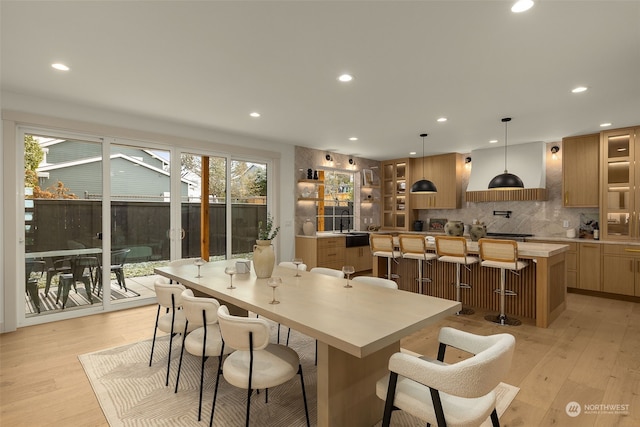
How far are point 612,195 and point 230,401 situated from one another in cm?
625

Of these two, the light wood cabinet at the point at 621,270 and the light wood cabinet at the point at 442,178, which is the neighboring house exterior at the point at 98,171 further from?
the light wood cabinet at the point at 621,270

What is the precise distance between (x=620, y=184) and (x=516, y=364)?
13.6 ft

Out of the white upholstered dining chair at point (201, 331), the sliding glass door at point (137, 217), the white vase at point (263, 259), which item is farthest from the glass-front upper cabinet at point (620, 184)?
the sliding glass door at point (137, 217)

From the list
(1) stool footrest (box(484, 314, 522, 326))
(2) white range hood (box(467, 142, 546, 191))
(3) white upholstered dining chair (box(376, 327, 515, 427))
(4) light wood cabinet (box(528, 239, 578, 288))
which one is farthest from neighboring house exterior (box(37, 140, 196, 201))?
(4) light wood cabinet (box(528, 239, 578, 288))

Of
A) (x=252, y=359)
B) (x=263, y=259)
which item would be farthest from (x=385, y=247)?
(x=252, y=359)

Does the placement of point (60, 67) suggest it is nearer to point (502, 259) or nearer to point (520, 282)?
point (502, 259)

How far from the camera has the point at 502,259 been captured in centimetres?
385

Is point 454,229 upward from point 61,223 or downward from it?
downward

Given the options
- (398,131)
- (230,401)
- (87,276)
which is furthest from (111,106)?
(398,131)

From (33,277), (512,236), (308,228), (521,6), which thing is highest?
(521,6)

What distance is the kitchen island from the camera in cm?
384

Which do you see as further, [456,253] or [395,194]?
[395,194]

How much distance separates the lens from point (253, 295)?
2.32m

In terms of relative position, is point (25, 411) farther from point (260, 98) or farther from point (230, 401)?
point (260, 98)
